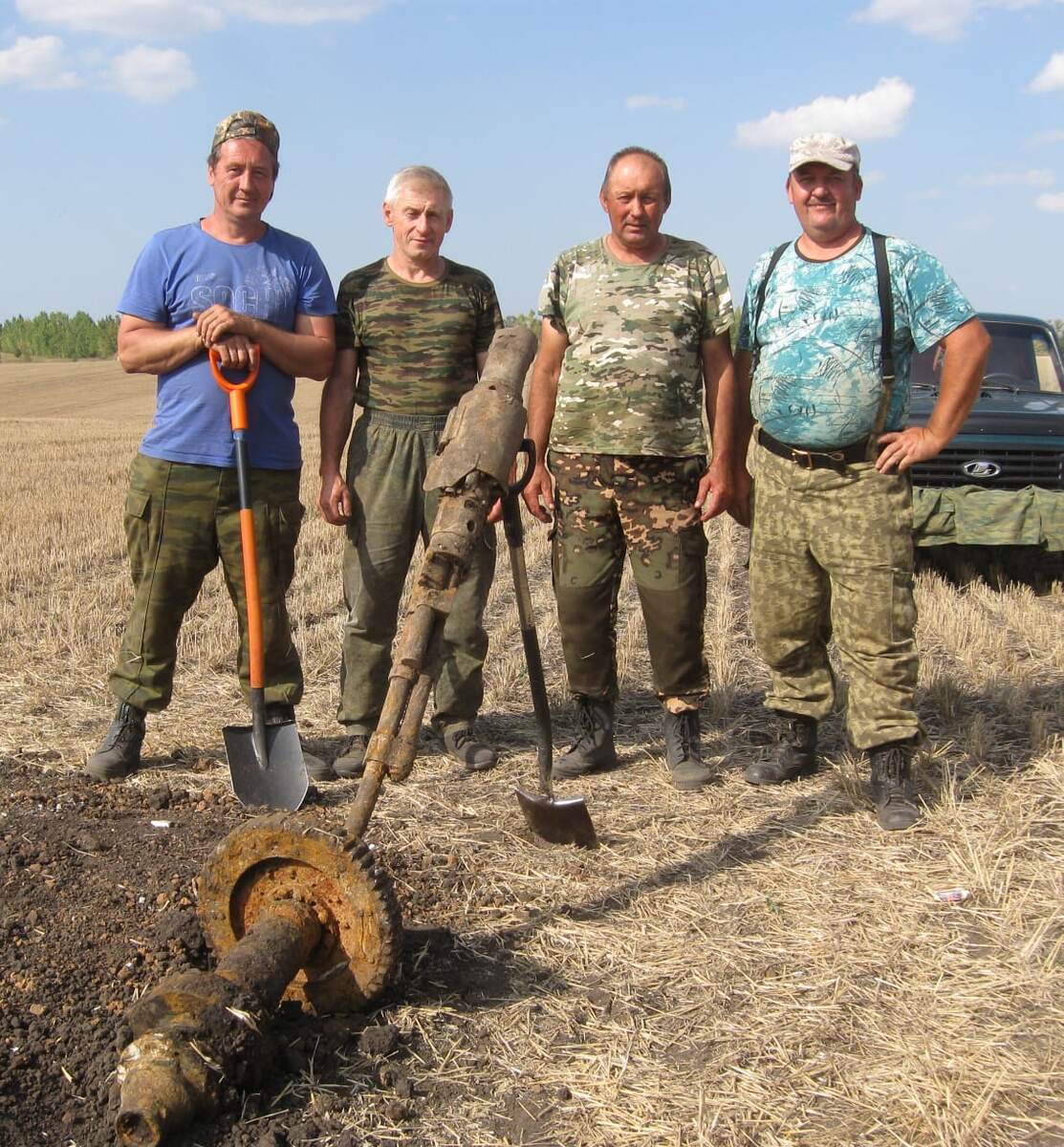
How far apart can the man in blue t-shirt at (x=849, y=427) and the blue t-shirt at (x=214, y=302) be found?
1.74 m

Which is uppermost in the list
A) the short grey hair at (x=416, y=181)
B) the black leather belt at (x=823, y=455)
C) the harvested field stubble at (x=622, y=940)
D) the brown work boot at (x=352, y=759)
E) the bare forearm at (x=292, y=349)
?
the short grey hair at (x=416, y=181)

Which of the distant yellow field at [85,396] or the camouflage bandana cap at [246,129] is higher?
the camouflage bandana cap at [246,129]

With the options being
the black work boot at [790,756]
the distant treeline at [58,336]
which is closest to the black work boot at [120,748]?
the black work boot at [790,756]

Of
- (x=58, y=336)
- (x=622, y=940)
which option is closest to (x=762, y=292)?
(x=622, y=940)

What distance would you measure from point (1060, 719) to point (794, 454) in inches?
84.3

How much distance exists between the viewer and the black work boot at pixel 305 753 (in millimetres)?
4676

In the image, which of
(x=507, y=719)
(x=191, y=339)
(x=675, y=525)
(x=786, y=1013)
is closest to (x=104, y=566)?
(x=507, y=719)

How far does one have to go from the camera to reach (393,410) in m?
4.80

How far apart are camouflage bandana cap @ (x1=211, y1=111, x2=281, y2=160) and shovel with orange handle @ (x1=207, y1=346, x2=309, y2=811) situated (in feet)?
2.56

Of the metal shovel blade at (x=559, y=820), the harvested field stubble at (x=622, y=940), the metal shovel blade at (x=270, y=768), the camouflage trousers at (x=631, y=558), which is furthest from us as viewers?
the camouflage trousers at (x=631, y=558)

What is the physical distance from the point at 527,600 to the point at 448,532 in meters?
0.68

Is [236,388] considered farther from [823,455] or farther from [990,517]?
[990,517]

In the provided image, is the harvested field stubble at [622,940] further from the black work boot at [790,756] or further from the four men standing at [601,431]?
the four men standing at [601,431]

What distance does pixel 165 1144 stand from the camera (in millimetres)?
2496
